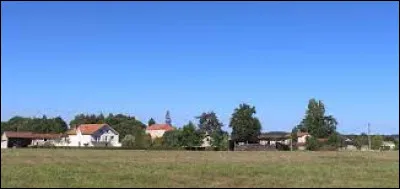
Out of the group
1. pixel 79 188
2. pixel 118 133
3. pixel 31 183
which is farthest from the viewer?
pixel 118 133

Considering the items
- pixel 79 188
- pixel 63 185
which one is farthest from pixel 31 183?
pixel 79 188

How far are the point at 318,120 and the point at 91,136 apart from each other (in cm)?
4526

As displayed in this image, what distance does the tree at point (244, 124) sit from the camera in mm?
114125

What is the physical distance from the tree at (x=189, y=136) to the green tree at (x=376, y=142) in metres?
31.0

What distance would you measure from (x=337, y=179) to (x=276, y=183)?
223 centimetres

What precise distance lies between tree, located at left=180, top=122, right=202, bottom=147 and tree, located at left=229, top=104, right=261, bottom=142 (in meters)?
15.6

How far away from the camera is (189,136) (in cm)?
10044

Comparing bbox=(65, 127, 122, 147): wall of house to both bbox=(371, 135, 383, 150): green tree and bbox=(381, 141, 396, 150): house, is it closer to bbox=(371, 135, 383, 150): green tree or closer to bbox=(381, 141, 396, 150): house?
bbox=(371, 135, 383, 150): green tree

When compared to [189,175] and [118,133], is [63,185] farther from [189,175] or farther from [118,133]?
[118,133]

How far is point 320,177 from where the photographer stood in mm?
19156

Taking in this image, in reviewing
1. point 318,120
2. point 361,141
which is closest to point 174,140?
point 318,120

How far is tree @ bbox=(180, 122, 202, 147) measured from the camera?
10006cm

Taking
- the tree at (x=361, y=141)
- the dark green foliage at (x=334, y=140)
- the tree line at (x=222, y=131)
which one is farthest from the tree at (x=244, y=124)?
the tree at (x=361, y=141)

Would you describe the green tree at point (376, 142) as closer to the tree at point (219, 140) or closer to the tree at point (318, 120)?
the tree at point (318, 120)
